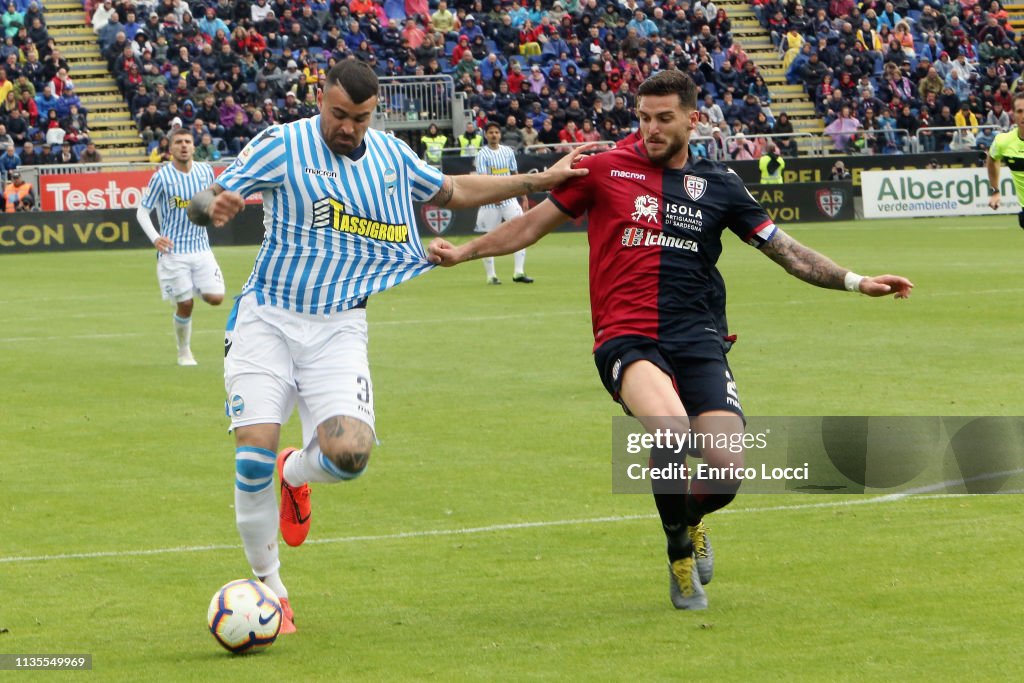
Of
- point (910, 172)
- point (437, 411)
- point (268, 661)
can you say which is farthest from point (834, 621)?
point (910, 172)

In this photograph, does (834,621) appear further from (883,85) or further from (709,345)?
(883,85)

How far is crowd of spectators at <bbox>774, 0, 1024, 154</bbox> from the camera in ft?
141

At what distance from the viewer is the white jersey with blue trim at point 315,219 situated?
7016 millimetres

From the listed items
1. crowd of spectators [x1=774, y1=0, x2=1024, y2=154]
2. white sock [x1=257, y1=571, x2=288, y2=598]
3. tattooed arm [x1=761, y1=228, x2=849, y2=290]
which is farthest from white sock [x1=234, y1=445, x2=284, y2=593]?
crowd of spectators [x1=774, y1=0, x2=1024, y2=154]

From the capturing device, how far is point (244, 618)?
6.41 metres

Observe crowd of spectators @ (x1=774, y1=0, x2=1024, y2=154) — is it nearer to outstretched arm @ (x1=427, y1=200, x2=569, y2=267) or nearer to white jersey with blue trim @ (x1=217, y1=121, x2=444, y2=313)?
outstretched arm @ (x1=427, y1=200, x2=569, y2=267)

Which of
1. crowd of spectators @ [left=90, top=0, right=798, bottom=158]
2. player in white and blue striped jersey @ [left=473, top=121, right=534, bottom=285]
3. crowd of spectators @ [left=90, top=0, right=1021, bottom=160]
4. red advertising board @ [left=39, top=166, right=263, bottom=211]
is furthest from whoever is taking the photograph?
crowd of spectators @ [left=90, top=0, right=1021, bottom=160]

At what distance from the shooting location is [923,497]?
9195mm

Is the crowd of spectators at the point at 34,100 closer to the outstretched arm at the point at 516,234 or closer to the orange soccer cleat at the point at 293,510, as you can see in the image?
the orange soccer cleat at the point at 293,510

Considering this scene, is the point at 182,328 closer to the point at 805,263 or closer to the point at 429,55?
the point at 805,263

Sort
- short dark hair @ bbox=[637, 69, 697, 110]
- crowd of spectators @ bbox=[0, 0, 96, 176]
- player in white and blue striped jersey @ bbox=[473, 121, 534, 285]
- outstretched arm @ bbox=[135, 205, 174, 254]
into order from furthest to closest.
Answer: crowd of spectators @ bbox=[0, 0, 96, 176]
player in white and blue striped jersey @ bbox=[473, 121, 534, 285]
outstretched arm @ bbox=[135, 205, 174, 254]
short dark hair @ bbox=[637, 69, 697, 110]

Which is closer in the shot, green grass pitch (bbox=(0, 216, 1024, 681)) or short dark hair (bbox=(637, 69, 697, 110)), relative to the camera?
green grass pitch (bbox=(0, 216, 1024, 681))

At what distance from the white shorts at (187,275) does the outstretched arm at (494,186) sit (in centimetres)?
→ 964

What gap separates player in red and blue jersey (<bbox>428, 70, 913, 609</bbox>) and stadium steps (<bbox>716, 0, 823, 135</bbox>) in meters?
37.9
